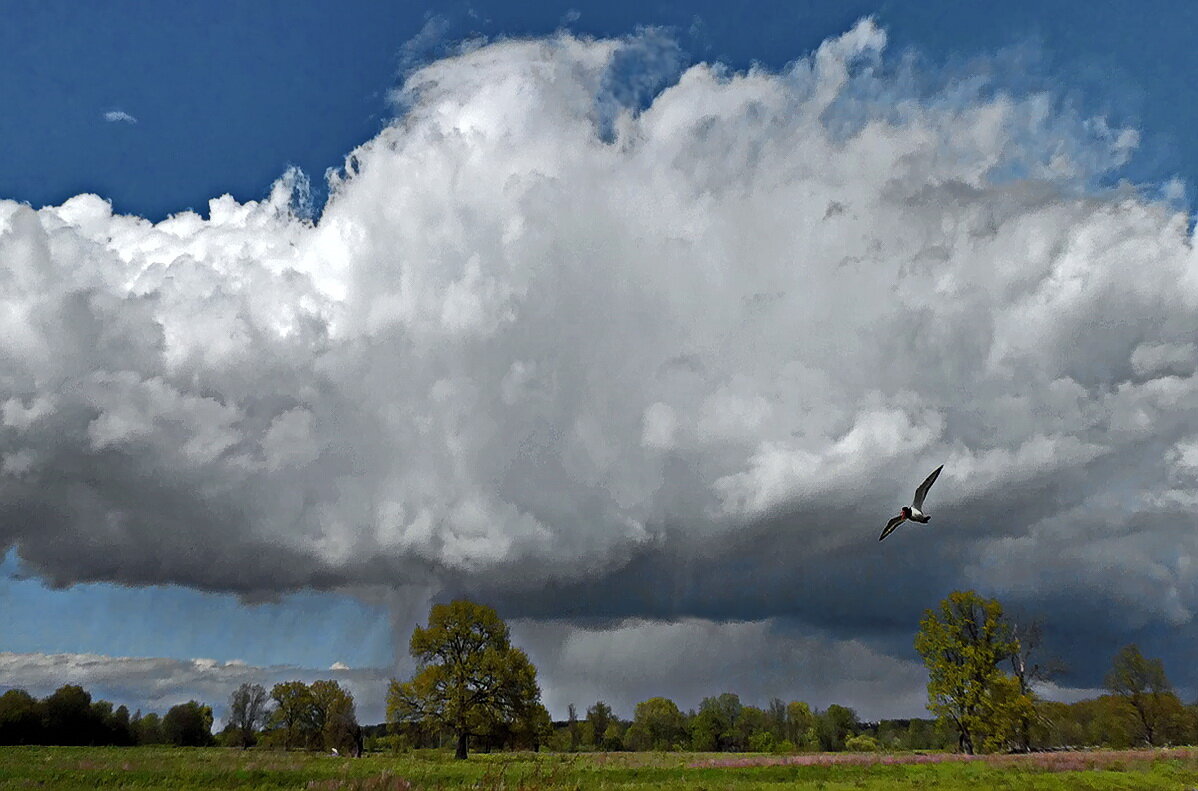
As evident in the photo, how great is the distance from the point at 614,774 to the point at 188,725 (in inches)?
3803

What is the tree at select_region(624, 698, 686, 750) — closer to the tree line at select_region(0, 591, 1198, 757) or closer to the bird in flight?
the tree line at select_region(0, 591, 1198, 757)

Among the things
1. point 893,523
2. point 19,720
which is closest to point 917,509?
point 893,523

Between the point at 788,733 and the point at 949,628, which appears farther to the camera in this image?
the point at 788,733

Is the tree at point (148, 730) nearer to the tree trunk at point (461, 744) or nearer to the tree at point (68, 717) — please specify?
the tree at point (68, 717)

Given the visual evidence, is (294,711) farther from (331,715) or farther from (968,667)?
(968,667)

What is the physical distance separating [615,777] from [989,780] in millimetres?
18510

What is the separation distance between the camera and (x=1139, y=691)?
96125mm

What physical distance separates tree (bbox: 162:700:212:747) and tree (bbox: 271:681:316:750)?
18.3m

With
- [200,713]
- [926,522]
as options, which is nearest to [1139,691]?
[926,522]

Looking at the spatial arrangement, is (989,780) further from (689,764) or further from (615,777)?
(615,777)

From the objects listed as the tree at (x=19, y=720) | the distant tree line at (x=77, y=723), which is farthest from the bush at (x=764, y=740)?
the tree at (x=19, y=720)

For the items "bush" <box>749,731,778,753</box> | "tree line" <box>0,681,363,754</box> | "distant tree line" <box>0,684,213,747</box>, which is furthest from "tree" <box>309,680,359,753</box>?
"bush" <box>749,731,778,753</box>

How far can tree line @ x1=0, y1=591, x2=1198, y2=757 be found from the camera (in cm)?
5781

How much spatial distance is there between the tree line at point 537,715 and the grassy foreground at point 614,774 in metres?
13.2
